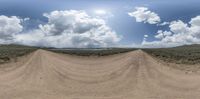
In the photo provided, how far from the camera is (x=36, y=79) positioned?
1113 inches

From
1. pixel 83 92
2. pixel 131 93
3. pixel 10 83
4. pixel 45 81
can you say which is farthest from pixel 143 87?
pixel 10 83

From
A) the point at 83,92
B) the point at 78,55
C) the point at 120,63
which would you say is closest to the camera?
the point at 83,92

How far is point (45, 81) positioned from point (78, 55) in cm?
1328

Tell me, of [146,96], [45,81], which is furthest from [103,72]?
[146,96]

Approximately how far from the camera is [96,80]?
28.9m

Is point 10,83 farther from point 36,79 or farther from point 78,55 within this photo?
point 78,55

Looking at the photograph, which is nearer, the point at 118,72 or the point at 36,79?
the point at 36,79

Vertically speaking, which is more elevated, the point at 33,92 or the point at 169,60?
the point at 169,60

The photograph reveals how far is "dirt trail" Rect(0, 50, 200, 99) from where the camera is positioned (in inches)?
957

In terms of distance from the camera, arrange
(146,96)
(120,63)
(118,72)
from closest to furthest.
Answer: (146,96) < (118,72) < (120,63)

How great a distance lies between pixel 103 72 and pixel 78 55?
9.90 metres

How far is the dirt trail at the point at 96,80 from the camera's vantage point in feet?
79.8

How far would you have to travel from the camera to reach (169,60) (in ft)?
115

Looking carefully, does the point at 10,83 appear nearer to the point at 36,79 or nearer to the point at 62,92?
the point at 36,79
